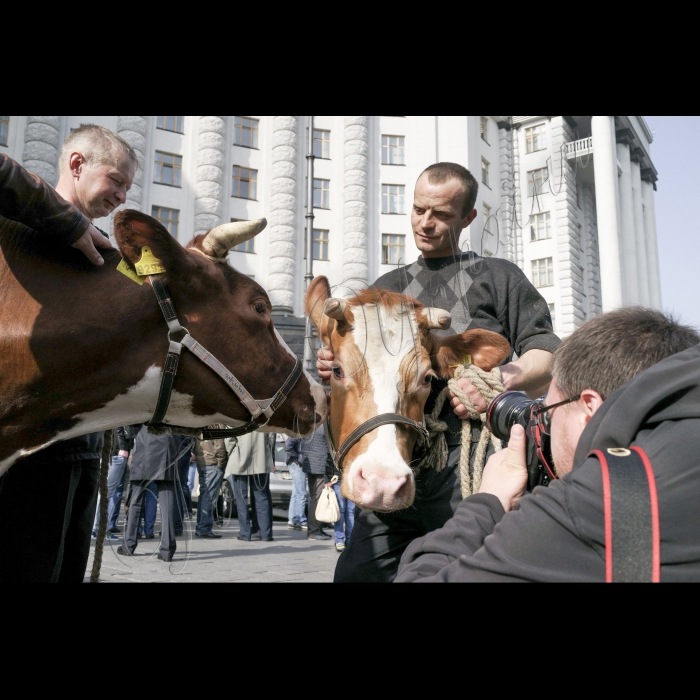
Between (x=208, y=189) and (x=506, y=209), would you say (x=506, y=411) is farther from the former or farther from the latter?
(x=208, y=189)

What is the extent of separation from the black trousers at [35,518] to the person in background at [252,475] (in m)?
1.67

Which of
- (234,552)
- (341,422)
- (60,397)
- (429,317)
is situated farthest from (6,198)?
(234,552)

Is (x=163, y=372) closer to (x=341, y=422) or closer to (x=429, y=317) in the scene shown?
(x=341, y=422)

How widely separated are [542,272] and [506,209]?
62cm

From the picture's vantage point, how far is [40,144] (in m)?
17.9

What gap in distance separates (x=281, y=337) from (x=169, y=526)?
299cm

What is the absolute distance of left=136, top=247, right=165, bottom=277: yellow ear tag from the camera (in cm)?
236

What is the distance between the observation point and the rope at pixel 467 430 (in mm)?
2672

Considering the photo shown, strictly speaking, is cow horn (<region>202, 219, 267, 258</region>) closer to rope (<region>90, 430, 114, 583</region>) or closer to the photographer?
rope (<region>90, 430, 114, 583</region>)

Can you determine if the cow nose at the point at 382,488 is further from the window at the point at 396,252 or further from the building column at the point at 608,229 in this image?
the building column at the point at 608,229

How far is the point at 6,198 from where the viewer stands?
6.45 ft

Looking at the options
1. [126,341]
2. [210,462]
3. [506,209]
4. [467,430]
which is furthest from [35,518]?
[506,209]

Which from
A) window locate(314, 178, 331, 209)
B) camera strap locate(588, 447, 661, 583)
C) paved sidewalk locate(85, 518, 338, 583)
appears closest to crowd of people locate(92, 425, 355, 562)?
paved sidewalk locate(85, 518, 338, 583)

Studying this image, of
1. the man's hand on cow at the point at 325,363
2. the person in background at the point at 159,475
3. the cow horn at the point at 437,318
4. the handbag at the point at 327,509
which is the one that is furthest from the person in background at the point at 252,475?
the cow horn at the point at 437,318
